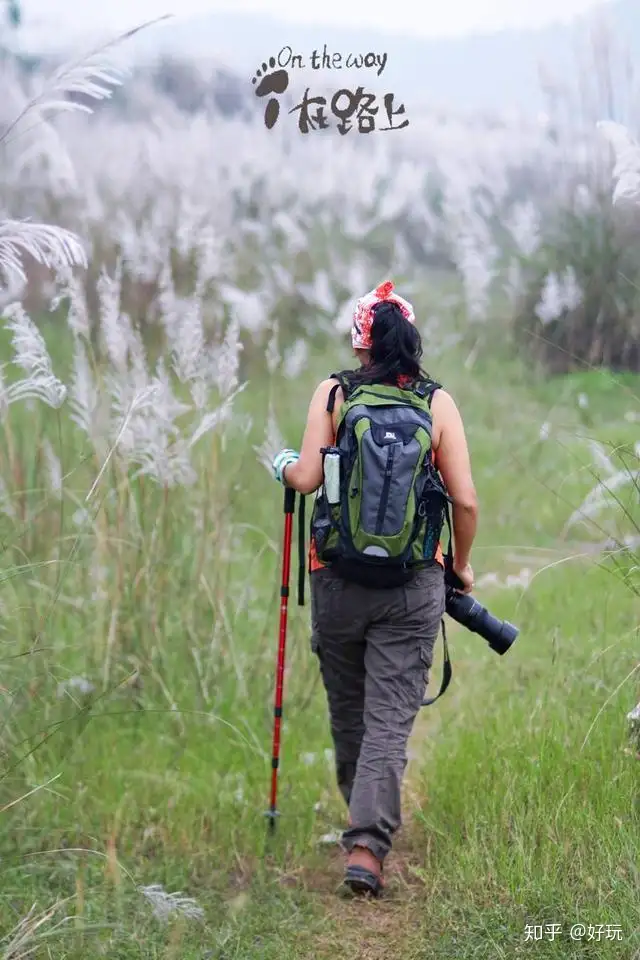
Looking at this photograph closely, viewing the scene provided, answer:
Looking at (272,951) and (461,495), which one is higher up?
(461,495)

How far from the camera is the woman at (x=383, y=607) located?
2963 mm

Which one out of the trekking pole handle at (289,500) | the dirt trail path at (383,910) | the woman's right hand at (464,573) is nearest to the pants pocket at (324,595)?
the trekking pole handle at (289,500)

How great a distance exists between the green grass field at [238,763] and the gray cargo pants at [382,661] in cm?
18

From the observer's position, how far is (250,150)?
7.60 meters

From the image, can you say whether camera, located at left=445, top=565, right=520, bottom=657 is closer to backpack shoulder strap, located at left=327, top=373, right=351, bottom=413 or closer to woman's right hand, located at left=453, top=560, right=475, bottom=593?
woman's right hand, located at left=453, top=560, right=475, bottom=593

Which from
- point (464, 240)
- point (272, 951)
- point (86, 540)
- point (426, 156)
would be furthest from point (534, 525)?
point (426, 156)

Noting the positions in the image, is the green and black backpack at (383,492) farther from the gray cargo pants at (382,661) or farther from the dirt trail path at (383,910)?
the dirt trail path at (383,910)

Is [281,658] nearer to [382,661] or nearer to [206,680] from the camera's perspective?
[382,661]

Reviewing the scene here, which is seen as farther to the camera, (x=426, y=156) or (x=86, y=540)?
(x=426, y=156)

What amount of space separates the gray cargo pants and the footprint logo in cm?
227

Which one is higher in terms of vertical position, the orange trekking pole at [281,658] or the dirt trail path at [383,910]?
the orange trekking pole at [281,658]

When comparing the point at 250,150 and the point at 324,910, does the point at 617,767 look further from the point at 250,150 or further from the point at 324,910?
the point at 250,150

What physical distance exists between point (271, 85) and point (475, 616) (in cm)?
267

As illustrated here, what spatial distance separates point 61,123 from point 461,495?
532 centimetres
